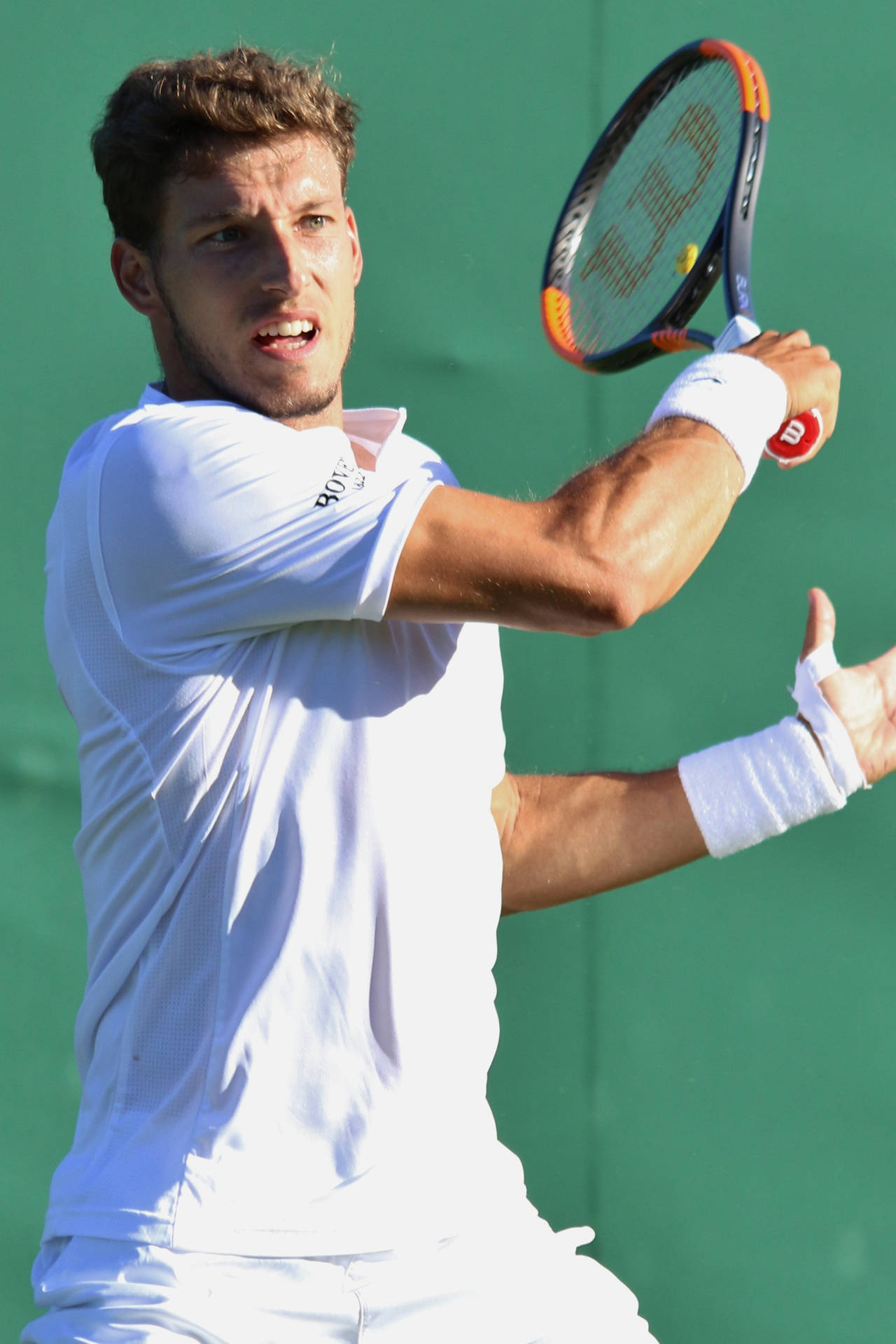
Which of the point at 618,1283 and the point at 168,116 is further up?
the point at 168,116

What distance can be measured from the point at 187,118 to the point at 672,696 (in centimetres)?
131

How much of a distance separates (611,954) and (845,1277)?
0.68 m

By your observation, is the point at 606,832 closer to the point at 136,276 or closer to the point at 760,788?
the point at 760,788

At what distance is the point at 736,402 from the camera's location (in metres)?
1.96

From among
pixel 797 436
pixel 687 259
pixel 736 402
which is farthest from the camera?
pixel 687 259

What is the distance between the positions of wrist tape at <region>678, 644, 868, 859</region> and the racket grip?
1.33 feet

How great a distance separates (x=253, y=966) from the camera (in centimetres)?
188

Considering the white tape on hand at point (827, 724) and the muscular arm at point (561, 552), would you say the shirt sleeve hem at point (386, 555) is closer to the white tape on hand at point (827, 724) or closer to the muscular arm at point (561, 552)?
the muscular arm at point (561, 552)

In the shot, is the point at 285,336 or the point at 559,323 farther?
the point at 559,323

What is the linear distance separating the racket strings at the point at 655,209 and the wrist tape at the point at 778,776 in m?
0.58

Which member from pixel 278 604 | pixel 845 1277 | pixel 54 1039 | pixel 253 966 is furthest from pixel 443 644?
pixel 845 1277

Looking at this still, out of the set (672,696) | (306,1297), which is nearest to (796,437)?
(672,696)

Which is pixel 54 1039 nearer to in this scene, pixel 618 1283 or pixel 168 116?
pixel 618 1283

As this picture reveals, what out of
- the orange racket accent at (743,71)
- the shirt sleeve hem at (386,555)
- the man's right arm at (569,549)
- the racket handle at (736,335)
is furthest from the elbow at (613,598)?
the orange racket accent at (743,71)
